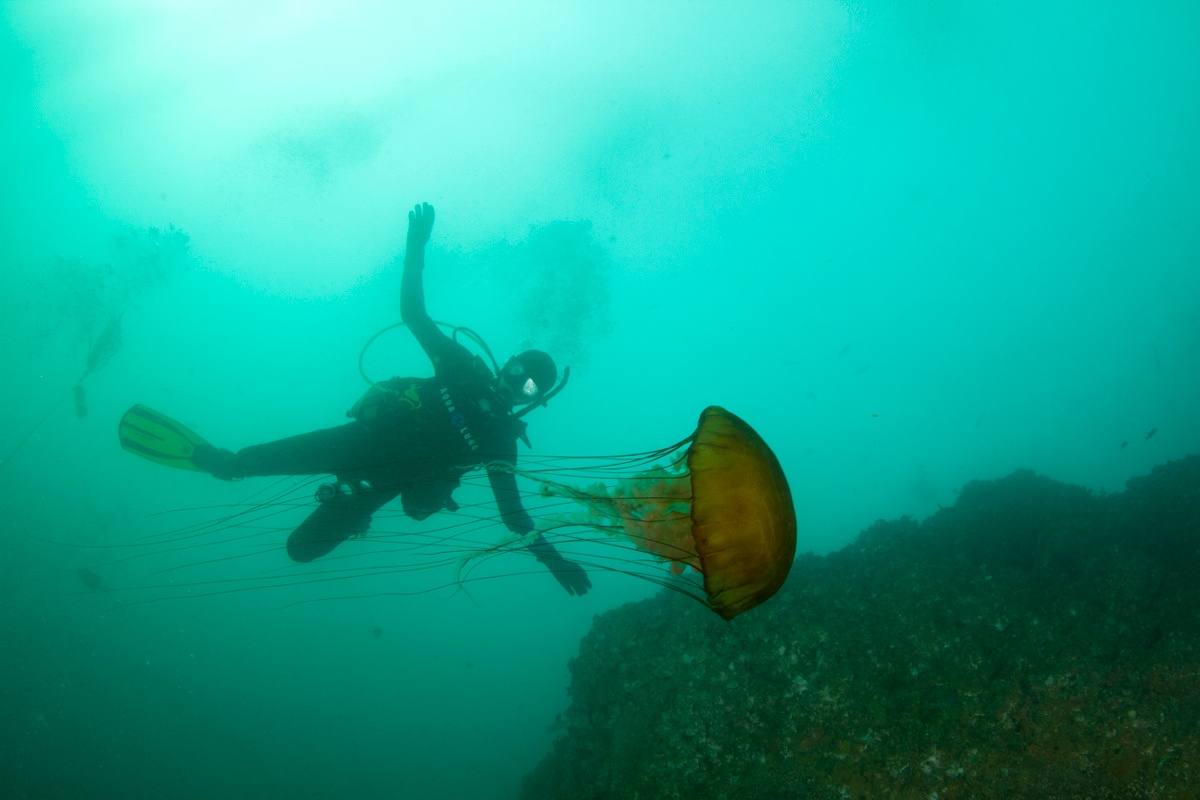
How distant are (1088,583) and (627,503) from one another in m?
4.01

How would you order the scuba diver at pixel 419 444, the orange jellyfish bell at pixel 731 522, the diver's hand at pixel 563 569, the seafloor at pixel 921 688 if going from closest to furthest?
1. the orange jellyfish bell at pixel 731 522
2. the seafloor at pixel 921 688
3. the diver's hand at pixel 563 569
4. the scuba diver at pixel 419 444

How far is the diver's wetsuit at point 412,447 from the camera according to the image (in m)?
4.50

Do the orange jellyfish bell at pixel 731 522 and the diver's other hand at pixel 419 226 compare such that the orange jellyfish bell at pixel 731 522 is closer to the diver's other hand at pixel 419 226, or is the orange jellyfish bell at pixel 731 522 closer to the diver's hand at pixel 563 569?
the diver's hand at pixel 563 569

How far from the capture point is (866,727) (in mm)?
3459

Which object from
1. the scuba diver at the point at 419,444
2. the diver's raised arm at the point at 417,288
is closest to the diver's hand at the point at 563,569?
the scuba diver at the point at 419,444

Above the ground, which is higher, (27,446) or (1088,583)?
(27,446)

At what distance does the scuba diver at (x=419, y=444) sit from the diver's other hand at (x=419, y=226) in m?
0.46

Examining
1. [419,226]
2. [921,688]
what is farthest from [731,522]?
[419,226]

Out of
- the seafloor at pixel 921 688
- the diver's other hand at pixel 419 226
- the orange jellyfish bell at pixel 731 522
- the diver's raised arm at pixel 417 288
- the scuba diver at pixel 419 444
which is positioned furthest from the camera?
the diver's other hand at pixel 419 226

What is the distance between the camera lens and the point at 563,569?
424 cm

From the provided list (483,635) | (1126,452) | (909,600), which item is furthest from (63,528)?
(1126,452)

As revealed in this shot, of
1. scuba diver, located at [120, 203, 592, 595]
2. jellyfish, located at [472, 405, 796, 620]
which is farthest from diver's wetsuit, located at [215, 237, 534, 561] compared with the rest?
jellyfish, located at [472, 405, 796, 620]

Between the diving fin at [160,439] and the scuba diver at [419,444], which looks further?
the diving fin at [160,439]

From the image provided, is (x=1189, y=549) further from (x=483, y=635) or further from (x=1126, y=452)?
(x=1126, y=452)
